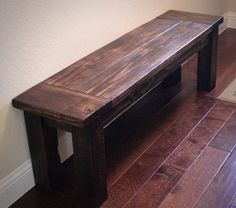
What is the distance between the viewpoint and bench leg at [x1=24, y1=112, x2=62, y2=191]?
1.81m

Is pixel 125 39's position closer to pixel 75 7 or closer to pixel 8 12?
pixel 75 7

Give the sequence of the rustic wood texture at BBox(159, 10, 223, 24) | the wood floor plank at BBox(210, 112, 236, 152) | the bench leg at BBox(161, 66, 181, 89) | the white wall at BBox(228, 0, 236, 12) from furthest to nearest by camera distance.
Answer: the white wall at BBox(228, 0, 236, 12) < the bench leg at BBox(161, 66, 181, 89) < the rustic wood texture at BBox(159, 10, 223, 24) < the wood floor plank at BBox(210, 112, 236, 152)

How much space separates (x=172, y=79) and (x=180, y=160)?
35.8 inches

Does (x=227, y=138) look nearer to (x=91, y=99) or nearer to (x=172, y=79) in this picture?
(x=172, y=79)

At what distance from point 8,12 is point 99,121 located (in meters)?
0.59

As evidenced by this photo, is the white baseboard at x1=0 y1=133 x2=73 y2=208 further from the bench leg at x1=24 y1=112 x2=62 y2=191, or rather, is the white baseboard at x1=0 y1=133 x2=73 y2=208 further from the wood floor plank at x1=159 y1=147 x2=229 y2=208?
the wood floor plank at x1=159 y1=147 x2=229 y2=208

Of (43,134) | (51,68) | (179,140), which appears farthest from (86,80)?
(179,140)

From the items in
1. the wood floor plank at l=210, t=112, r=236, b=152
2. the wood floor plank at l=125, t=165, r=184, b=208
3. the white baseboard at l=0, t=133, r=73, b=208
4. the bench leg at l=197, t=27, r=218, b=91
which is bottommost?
the wood floor plank at l=125, t=165, r=184, b=208

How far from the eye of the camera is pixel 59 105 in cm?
169

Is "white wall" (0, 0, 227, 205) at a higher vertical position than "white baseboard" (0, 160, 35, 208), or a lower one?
higher

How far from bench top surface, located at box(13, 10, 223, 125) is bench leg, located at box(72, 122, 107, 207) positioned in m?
0.08

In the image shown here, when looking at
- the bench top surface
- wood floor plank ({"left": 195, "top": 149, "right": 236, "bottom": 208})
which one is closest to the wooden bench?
the bench top surface

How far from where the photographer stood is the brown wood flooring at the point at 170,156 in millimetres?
1865

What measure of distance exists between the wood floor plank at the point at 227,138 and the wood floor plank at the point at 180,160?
30 millimetres
